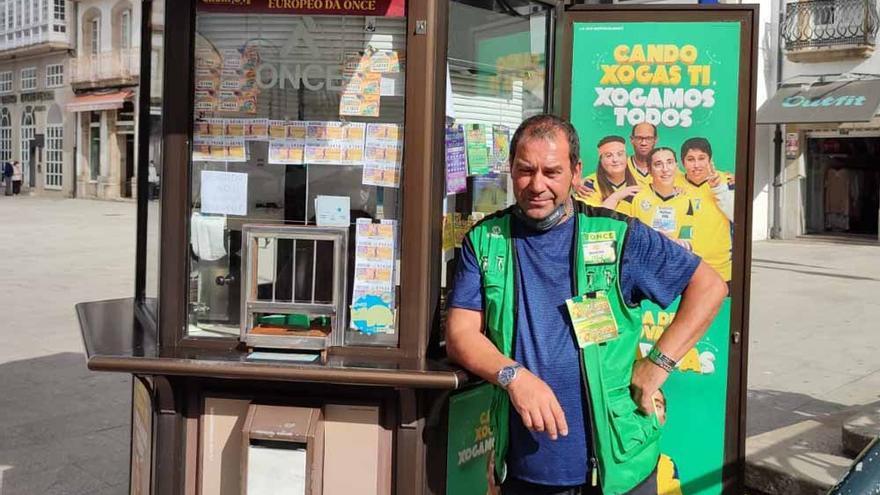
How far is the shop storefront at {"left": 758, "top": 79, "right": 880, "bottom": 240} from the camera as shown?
17984mm

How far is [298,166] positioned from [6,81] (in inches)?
1595

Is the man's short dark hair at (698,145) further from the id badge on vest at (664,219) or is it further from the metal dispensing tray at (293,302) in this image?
the metal dispensing tray at (293,302)

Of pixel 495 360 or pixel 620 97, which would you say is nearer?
pixel 495 360

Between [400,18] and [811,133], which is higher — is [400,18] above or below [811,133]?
below

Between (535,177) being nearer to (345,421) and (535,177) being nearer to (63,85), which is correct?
(345,421)

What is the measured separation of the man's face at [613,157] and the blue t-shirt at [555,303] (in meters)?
0.89

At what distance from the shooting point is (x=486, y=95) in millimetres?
3184

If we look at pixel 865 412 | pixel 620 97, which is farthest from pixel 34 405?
→ pixel 865 412

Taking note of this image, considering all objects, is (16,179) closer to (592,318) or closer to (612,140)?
(612,140)

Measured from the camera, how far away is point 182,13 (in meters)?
2.73

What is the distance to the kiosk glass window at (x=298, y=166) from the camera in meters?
2.79

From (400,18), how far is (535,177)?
0.84 m

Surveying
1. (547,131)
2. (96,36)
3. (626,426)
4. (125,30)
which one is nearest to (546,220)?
(547,131)

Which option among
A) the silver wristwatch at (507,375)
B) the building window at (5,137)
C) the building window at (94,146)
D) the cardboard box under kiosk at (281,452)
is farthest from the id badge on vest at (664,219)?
the building window at (5,137)
